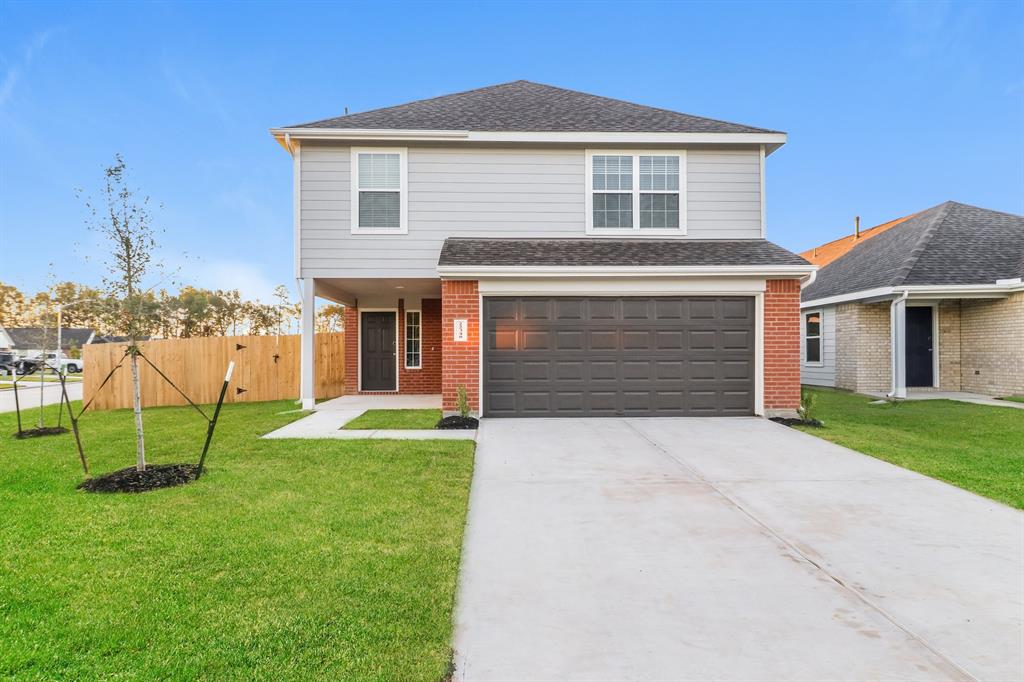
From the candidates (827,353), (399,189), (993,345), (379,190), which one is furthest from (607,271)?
(993,345)

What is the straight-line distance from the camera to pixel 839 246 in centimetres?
2998

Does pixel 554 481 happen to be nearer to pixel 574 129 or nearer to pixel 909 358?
pixel 574 129

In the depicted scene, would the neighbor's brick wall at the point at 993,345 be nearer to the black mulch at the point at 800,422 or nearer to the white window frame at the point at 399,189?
the black mulch at the point at 800,422

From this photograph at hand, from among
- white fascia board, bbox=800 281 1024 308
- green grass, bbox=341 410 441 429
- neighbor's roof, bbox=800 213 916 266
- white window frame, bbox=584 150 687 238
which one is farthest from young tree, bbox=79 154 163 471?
neighbor's roof, bbox=800 213 916 266

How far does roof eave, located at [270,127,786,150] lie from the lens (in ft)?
33.8

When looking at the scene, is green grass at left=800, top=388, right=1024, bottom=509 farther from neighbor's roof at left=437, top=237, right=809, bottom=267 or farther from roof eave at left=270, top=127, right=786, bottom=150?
roof eave at left=270, top=127, right=786, bottom=150

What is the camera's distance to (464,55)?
23.5 meters

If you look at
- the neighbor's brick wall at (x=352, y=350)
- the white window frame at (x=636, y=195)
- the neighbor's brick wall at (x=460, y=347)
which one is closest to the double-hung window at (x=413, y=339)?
the neighbor's brick wall at (x=352, y=350)

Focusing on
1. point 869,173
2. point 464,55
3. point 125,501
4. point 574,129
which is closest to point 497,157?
point 574,129

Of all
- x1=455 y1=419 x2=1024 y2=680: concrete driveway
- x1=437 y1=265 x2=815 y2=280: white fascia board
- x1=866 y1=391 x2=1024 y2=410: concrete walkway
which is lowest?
x1=455 y1=419 x2=1024 y2=680: concrete driveway

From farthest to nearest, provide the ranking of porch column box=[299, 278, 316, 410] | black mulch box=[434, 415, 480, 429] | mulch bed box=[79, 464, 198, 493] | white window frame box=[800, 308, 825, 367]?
white window frame box=[800, 308, 825, 367]
porch column box=[299, 278, 316, 410]
black mulch box=[434, 415, 480, 429]
mulch bed box=[79, 464, 198, 493]

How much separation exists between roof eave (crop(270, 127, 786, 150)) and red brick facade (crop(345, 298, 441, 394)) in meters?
5.11

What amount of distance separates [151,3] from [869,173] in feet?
96.6

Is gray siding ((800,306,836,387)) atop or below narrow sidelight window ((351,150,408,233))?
below
